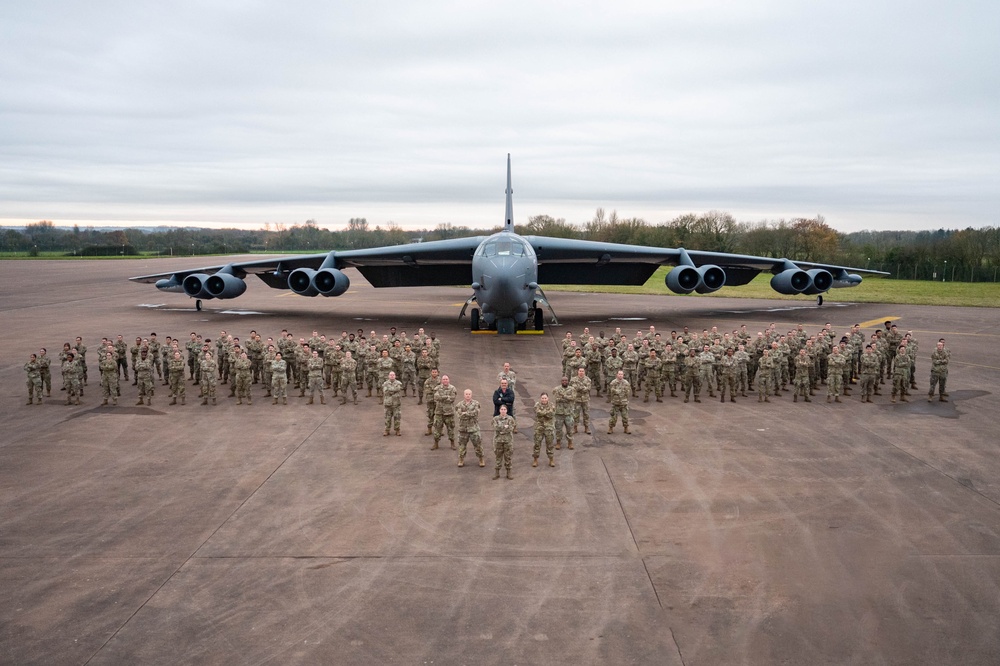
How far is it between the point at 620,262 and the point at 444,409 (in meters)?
18.9

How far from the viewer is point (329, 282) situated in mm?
24469

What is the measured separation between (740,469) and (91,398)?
42.6ft

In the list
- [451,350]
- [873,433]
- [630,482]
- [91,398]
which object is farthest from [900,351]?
[91,398]

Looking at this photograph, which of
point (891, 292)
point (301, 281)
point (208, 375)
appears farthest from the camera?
point (891, 292)

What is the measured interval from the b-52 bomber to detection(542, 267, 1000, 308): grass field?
26.1 ft

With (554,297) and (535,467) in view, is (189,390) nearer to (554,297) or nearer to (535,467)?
(535,467)

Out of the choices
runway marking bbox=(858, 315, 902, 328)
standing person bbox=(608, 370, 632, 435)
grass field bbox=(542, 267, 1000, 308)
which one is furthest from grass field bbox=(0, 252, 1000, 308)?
standing person bbox=(608, 370, 632, 435)

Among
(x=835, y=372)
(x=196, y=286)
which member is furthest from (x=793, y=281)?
(x=196, y=286)

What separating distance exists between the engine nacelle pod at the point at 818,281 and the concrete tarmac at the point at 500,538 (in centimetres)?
1284

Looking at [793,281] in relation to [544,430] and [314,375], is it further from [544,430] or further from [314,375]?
[544,430]

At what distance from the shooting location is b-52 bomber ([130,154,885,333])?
69.8 feet

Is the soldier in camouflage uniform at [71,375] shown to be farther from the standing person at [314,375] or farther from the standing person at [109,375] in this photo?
the standing person at [314,375]

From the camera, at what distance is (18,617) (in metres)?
6.00

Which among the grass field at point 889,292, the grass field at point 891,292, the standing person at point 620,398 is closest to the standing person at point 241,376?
the standing person at point 620,398
